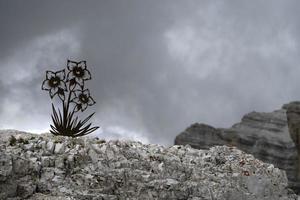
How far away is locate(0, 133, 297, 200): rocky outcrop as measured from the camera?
20344 mm

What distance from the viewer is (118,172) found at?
21.8 metres

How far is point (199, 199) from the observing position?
2295 centimetres

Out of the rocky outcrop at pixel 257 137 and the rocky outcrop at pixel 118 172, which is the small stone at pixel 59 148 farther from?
the rocky outcrop at pixel 257 137

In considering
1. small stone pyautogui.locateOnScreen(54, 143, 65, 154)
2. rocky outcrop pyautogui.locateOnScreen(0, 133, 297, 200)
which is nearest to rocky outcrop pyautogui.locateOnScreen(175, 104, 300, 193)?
rocky outcrop pyautogui.locateOnScreen(0, 133, 297, 200)

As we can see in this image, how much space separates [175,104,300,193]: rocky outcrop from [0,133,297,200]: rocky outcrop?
4188 centimetres

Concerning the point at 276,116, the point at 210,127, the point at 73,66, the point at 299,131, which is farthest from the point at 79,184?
the point at 276,116

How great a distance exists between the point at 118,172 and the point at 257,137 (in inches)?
2210

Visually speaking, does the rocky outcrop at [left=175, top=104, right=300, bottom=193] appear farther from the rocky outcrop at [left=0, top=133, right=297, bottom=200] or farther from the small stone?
the small stone

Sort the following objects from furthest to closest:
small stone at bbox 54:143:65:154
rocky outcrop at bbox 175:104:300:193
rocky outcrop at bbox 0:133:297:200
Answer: rocky outcrop at bbox 175:104:300:193 < small stone at bbox 54:143:65:154 < rocky outcrop at bbox 0:133:297:200

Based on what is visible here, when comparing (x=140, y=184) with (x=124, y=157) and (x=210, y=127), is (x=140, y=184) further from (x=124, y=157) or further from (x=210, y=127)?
(x=210, y=127)

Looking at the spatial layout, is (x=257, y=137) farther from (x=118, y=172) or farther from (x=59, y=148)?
(x=59, y=148)

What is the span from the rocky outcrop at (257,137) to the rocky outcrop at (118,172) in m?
41.9

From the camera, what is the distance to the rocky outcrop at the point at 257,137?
224 ft

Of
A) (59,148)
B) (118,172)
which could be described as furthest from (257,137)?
(59,148)
